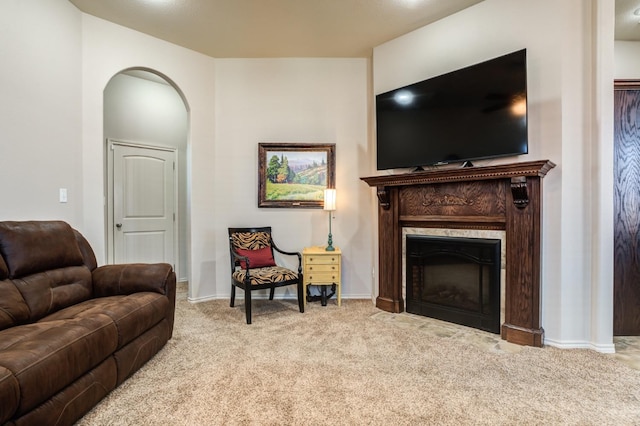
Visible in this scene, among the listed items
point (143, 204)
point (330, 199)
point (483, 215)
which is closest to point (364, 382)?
point (483, 215)

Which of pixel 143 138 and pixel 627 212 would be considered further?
pixel 143 138

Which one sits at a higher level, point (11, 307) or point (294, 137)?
point (294, 137)

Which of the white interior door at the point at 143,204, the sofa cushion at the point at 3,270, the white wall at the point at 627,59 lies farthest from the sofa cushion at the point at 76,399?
the white wall at the point at 627,59

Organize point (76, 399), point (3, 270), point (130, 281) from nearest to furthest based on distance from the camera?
point (76, 399), point (3, 270), point (130, 281)

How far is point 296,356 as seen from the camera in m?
2.42

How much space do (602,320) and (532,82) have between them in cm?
197

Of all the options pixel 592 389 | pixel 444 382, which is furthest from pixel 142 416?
pixel 592 389

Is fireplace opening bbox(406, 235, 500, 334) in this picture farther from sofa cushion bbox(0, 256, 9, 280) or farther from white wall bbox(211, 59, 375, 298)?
sofa cushion bbox(0, 256, 9, 280)

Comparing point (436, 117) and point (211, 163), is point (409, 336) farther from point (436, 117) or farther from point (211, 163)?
point (211, 163)

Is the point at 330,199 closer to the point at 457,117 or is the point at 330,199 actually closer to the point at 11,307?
the point at 457,117

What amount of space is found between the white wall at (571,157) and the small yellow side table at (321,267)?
194 cm

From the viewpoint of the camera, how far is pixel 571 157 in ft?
8.39

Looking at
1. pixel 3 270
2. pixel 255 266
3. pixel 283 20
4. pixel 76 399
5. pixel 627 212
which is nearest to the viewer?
pixel 76 399

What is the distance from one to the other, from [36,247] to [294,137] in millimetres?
2759
